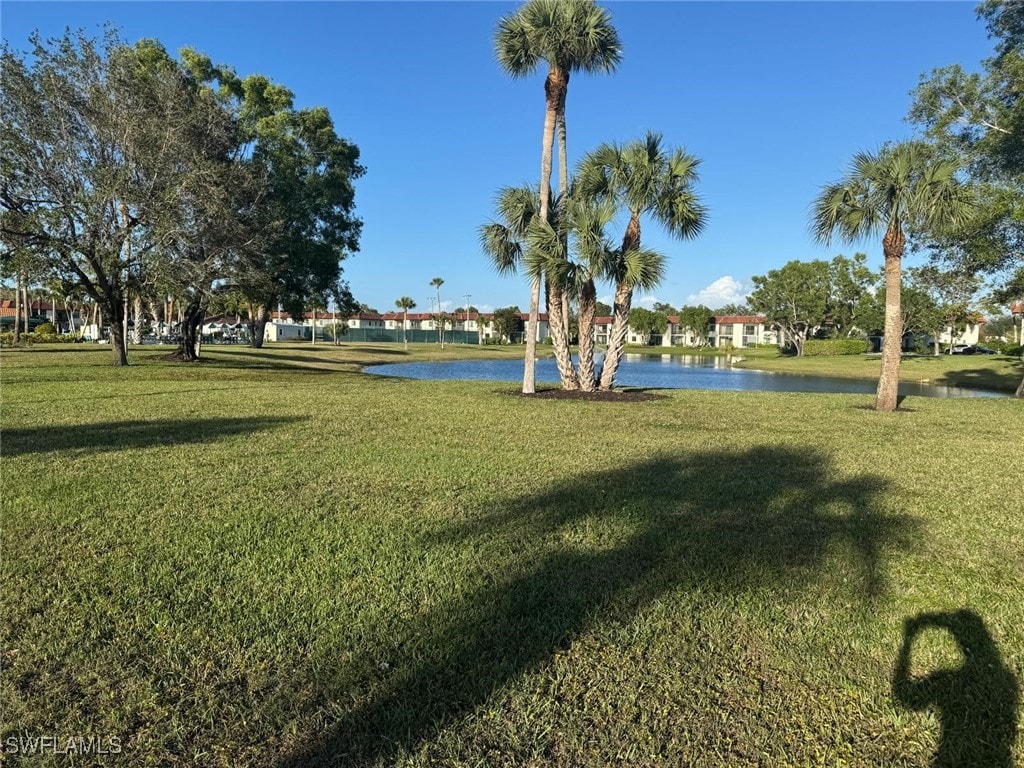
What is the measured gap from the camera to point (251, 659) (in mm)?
3012

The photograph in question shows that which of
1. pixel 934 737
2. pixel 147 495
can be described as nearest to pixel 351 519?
pixel 147 495

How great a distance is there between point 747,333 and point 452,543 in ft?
397

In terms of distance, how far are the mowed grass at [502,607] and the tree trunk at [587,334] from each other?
9.18m

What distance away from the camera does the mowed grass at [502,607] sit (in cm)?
254

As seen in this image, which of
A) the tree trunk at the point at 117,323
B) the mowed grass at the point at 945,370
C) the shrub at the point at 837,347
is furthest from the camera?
the shrub at the point at 837,347

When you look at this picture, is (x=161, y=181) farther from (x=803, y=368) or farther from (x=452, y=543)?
(x=803, y=368)

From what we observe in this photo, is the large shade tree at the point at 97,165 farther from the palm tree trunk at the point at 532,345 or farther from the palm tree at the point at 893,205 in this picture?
the palm tree at the point at 893,205

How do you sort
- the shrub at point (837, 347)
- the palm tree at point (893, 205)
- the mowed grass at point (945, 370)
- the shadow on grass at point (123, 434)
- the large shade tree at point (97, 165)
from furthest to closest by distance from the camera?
the shrub at point (837, 347), the mowed grass at point (945, 370), the large shade tree at point (97, 165), the palm tree at point (893, 205), the shadow on grass at point (123, 434)

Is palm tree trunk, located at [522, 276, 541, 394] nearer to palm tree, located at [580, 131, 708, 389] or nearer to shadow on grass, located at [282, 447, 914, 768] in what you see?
palm tree, located at [580, 131, 708, 389]

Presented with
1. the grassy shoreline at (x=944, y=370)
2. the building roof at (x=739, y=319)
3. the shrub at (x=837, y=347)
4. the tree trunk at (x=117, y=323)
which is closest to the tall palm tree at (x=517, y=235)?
the tree trunk at (x=117, y=323)

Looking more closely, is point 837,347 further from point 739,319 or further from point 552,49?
point 739,319

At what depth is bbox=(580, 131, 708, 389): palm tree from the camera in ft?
51.8

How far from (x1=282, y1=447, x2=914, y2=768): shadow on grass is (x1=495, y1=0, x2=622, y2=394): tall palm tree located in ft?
35.1

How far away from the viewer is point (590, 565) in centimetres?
426
